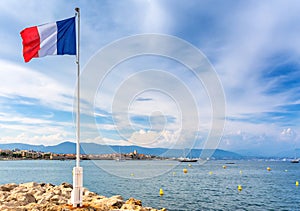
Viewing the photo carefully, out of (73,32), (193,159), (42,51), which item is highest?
(73,32)

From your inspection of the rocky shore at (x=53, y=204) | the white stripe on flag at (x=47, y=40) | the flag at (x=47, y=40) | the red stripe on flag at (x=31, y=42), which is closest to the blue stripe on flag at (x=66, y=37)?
the flag at (x=47, y=40)

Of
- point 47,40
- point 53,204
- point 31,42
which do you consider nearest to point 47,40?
point 47,40

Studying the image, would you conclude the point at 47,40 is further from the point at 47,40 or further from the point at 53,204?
the point at 53,204

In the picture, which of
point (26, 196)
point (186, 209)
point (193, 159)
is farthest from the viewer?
point (193, 159)

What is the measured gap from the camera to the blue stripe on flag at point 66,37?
1233 centimetres

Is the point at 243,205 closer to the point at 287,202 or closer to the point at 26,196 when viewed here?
the point at 287,202

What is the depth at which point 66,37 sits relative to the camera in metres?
12.5

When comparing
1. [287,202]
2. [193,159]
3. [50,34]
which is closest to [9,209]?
[50,34]

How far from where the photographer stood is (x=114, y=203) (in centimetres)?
1567

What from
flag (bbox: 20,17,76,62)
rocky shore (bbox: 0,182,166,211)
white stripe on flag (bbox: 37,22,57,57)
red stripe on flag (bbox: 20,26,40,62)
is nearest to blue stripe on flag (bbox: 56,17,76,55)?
flag (bbox: 20,17,76,62)

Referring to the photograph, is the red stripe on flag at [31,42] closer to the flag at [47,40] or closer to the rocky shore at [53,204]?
the flag at [47,40]

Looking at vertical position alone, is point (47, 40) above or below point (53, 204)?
above

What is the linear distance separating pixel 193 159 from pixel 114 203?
17843cm

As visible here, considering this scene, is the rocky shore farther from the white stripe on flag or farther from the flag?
the white stripe on flag
